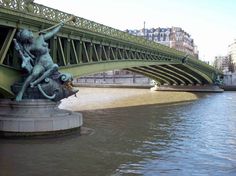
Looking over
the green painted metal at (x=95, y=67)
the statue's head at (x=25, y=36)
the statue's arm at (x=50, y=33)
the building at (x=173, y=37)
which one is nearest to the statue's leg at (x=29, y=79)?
the statue's head at (x=25, y=36)

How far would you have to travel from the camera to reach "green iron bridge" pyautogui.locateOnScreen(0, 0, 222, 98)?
78.3ft

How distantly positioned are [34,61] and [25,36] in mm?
1534

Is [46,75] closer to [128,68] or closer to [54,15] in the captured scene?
[54,15]

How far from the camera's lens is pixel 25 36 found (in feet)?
76.3

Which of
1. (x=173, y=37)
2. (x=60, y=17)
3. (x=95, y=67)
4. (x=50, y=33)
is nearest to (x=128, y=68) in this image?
(x=95, y=67)

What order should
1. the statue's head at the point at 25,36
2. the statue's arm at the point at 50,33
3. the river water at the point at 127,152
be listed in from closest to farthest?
1. the river water at the point at 127,152
2. the statue's head at the point at 25,36
3. the statue's arm at the point at 50,33

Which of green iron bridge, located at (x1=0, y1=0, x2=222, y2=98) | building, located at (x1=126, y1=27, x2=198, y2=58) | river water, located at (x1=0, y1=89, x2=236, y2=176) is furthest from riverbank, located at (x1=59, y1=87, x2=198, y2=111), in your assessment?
building, located at (x1=126, y1=27, x2=198, y2=58)

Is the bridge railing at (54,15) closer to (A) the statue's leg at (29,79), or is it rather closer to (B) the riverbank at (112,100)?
(A) the statue's leg at (29,79)

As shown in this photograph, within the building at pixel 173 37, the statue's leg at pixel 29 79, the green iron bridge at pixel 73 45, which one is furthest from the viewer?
the building at pixel 173 37

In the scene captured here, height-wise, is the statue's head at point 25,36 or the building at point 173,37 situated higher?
the building at point 173,37

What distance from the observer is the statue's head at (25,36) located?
2331cm

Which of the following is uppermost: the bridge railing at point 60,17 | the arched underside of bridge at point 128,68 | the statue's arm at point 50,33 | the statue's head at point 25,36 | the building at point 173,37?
the building at point 173,37

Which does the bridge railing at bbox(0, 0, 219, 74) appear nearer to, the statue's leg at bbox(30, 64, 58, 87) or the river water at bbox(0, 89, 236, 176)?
the statue's leg at bbox(30, 64, 58, 87)

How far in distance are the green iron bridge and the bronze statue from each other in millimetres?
938
